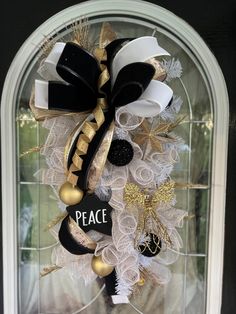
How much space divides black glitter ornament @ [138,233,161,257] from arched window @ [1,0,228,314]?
149 millimetres

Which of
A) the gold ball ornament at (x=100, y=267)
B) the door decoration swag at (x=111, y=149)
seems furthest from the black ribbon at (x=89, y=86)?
the gold ball ornament at (x=100, y=267)

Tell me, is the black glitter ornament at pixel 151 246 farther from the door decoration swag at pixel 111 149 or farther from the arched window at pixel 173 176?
the arched window at pixel 173 176

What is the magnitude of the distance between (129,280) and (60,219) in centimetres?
18

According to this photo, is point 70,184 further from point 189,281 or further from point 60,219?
point 189,281

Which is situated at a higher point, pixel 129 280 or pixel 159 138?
pixel 159 138

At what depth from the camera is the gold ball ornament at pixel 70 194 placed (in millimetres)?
619

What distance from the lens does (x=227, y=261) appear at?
2.64ft

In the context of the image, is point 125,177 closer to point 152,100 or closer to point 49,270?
point 152,100

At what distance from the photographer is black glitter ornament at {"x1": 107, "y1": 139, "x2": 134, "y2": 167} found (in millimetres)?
615

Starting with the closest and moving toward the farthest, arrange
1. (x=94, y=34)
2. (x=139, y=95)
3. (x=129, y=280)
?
(x=139, y=95)
(x=129, y=280)
(x=94, y=34)

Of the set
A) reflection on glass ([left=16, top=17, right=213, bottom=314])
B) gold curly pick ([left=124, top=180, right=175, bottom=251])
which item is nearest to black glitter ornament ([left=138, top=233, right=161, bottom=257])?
gold curly pick ([left=124, top=180, right=175, bottom=251])

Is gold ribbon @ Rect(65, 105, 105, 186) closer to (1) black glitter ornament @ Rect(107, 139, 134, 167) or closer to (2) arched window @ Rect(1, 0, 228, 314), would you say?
(1) black glitter ornament @ Rect(107, 139, 134, 167)

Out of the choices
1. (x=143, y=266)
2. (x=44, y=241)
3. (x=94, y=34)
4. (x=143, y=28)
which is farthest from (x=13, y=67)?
(x=143, y=266)

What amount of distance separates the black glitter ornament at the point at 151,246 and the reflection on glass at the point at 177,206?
0.15m
